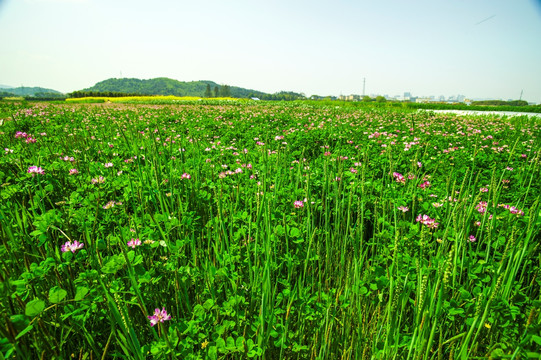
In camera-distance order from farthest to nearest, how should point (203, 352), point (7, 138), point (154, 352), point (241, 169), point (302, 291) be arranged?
point (7, 138) < point (241, 169) < point (302, 291) < point (203, 352) < point (154, 352)

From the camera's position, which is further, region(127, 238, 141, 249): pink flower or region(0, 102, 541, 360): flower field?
region(127, 238, 141, 249): pink flower

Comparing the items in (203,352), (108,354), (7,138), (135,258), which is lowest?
(108,354)

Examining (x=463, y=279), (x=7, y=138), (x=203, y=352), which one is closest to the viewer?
(x=203, y=352)

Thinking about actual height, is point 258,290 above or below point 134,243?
below

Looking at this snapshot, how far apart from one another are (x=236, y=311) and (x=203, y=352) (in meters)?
0.23

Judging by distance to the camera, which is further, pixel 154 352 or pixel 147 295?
pixel 147 295

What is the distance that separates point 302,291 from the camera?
4.71ft

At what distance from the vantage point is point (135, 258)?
4.24 ft

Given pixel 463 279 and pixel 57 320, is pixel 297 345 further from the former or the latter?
pixel 463 279

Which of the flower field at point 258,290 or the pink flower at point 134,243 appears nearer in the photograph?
the flower field at point 258,290

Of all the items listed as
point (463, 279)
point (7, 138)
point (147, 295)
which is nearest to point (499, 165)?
point (463, 279)

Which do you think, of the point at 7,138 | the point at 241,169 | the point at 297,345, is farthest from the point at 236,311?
the point at 7,138

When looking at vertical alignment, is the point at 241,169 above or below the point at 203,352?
above

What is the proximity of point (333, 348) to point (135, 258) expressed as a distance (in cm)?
110
